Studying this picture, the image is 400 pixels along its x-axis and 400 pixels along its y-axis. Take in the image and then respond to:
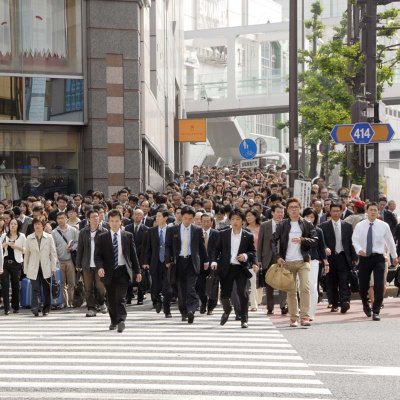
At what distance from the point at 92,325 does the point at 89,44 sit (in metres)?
14.9

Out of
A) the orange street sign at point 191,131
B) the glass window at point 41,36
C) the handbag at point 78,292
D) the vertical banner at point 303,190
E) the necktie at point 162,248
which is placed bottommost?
the handbag at point 78,292

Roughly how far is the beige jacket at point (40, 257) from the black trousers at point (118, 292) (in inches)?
152

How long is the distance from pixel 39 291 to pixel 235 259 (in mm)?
4593

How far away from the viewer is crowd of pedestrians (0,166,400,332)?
16594mm

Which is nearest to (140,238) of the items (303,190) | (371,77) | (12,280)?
(12,280)

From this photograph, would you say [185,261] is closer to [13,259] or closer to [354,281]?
[354,281]

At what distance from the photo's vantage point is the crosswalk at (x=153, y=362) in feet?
33.6

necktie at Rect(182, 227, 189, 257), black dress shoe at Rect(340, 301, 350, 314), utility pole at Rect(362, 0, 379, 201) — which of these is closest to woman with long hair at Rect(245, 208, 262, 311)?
black dress shoe at Rect(340, 301, 350, 314)

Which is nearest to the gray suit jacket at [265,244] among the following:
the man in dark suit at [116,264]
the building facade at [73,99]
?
the man in dark suit at [116,264]

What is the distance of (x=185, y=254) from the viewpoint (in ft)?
57.9

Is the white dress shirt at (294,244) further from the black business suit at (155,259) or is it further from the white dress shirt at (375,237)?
the black business suit at (155,259)

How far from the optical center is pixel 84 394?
33.0 ft

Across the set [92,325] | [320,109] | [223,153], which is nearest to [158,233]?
[92,325]

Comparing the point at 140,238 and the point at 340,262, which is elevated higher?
the point at 140,238
